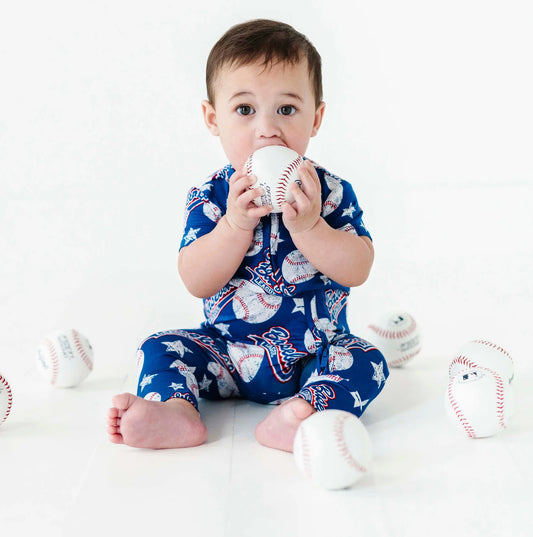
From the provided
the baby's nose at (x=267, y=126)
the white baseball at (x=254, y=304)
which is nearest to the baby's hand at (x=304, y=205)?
the baby's nose at (x=267, y=126)

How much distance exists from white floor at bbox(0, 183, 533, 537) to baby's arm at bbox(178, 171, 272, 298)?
1.11 ft

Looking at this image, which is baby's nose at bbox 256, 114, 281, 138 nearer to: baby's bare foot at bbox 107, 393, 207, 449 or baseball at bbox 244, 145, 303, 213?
baseball at bbox 244, 145, 303, 213

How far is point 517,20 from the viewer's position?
5.48 meters

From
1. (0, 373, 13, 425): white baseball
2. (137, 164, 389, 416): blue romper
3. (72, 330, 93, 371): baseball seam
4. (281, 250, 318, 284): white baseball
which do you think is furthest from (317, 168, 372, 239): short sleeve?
(0, 373, 13, 425): white baseball

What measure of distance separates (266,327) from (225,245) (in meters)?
0.26

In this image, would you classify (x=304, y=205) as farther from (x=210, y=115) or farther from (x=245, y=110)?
(x=210, y=115)

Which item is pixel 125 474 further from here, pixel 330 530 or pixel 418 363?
pixel 418 363

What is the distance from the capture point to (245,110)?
6.84ft

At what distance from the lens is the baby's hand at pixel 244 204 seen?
1.95m

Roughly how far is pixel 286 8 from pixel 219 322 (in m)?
3.04

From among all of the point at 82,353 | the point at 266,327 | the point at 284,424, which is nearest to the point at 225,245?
the point at 266,327

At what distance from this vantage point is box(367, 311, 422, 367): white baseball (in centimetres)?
244

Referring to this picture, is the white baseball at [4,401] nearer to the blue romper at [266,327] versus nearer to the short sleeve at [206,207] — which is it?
the blue romper at [266,327]

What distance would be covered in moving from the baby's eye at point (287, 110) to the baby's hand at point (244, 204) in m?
0.20
